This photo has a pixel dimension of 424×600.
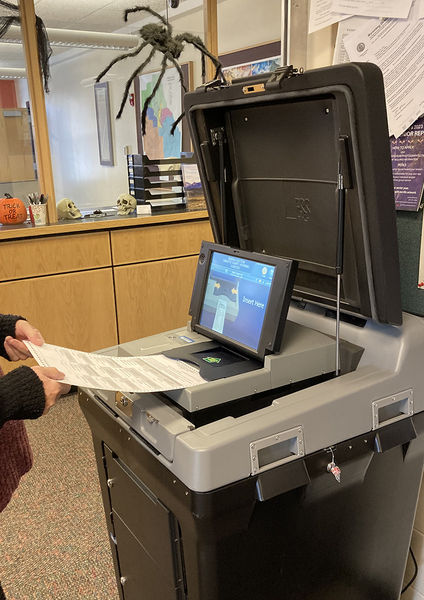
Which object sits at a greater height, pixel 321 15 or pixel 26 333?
pixel 321 15

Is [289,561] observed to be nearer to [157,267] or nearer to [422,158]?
[422,158]

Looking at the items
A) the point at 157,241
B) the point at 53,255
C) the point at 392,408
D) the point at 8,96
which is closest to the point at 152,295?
the point at 157,241

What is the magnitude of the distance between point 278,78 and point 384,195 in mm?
273

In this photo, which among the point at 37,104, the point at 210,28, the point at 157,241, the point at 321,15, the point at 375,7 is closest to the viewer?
the point at 375,7

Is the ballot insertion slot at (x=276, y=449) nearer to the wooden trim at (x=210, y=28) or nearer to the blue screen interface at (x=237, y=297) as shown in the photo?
the blue screen interface at (x=237, y=297)

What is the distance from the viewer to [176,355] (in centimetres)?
112

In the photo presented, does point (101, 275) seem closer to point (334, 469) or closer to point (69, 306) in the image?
point (69, 306)

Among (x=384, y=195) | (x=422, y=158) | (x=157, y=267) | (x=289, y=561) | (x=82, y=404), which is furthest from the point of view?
(x=157, y=267)

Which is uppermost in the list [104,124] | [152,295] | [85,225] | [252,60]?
[252,60]

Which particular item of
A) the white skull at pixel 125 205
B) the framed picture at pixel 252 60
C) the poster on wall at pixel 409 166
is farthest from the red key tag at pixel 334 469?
the framed picture at pixel 252 60

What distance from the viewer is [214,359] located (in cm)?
110

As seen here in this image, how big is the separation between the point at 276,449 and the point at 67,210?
2.37 metres

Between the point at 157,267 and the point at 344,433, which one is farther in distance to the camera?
the point at 157,267

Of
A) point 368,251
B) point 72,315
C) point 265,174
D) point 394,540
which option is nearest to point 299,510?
point 394,540
